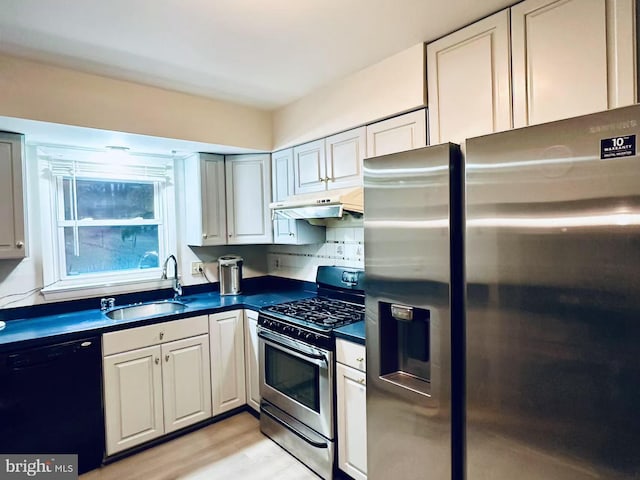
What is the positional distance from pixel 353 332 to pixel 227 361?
129 cm

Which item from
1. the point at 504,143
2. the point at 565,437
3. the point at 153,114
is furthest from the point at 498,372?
the point at 153,114

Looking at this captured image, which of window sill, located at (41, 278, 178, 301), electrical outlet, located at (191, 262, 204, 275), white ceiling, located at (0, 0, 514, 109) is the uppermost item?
white ceiling, located at (0, 0, 514, 109)

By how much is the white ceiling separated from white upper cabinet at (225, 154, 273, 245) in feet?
2.88

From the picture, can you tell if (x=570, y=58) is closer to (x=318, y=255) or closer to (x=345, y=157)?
(x=345, y=157)

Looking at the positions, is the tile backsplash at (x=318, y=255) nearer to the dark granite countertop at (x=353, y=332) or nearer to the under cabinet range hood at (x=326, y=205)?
the under cabinet range hood at (x=326, y=205)

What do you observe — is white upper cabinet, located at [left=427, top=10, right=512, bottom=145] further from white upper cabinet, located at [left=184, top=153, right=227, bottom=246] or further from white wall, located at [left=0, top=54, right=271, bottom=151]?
white upper cabinet, located at [left=184, top=153, right=227, bottom=246]

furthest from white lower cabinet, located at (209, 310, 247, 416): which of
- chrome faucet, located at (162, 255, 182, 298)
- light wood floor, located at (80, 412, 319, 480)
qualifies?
chrome faucet, located at (162, 255, 182, 298)

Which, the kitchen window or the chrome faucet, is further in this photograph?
the chrome faucet

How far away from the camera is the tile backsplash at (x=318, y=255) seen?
2.77 m

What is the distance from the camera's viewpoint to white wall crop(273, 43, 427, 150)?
1933 millimetres

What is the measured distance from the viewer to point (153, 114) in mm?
2381

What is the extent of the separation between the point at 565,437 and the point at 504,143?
3.09ft

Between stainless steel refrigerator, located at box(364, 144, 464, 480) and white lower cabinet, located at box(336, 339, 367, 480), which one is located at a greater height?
stainless steel refrigerator, located at box(364, 144, 464, 480)

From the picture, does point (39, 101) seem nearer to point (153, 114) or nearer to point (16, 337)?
point (153, 114)
